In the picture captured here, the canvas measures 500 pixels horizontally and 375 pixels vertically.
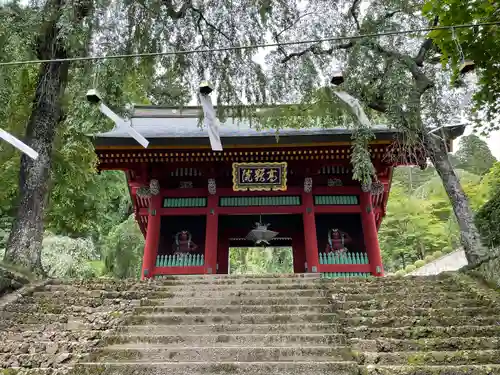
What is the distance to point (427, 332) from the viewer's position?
4141 mm

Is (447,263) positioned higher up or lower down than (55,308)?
higher up

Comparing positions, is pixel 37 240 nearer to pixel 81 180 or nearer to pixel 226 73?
pixel 81 180

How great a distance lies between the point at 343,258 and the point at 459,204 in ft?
11.8

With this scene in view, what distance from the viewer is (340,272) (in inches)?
371

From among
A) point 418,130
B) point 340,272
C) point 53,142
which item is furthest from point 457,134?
point 53,142

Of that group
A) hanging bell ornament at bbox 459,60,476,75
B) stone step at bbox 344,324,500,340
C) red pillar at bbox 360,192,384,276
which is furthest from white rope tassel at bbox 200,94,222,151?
red pillar at bbox 360,192,384,276

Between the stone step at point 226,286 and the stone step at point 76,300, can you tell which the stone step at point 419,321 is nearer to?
the stone step at point 226,286

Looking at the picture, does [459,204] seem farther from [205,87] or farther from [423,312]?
[205,87]

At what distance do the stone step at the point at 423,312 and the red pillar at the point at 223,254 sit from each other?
279 inches

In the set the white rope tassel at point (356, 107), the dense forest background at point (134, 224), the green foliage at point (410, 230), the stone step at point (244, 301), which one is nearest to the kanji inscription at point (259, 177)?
the white rope tassel at point (356, 107)

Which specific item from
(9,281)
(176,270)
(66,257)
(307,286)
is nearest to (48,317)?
(9,281)

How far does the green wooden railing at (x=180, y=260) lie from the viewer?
9672 mm

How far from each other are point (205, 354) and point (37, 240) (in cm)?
434

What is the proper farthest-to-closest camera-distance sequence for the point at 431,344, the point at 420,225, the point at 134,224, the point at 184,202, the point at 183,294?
the point at 420,225 → the point at 134,224 → the point at 184,202 → the point at 183,294 → the point at 431,344
